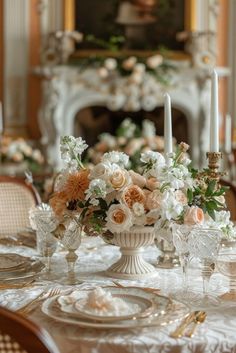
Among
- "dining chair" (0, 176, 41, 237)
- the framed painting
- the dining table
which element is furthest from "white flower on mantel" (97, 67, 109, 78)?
the dining table

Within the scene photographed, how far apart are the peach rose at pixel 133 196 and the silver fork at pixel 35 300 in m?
0.30

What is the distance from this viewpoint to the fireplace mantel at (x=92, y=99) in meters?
6.41

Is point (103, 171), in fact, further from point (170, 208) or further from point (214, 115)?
point (214, 115)

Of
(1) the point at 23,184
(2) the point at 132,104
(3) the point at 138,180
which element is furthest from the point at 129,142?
(3) the point at 138,180

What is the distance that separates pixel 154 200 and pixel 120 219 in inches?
4.1

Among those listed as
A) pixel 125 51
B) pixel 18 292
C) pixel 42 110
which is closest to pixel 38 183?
pixel 42 110

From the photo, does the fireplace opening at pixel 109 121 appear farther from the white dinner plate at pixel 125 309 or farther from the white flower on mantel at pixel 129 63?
the white dinner plate at pixel 125 309

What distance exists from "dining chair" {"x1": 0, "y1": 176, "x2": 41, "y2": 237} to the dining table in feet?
2.74

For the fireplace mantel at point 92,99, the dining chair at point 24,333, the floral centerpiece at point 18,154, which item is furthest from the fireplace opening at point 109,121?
the dining chair at point 24,333

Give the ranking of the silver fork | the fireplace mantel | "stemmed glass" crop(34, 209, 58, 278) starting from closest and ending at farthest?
the silver fork → "stemmed glass" crop(34, 209, 58, 278) → the fireplace mantel

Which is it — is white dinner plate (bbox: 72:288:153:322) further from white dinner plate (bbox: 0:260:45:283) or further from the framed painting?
the framed painting

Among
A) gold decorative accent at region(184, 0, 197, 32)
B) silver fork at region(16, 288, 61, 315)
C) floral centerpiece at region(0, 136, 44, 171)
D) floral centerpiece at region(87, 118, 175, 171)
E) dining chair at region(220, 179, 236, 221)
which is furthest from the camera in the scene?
gold decorative accent at region(184, 0, 197, 32)

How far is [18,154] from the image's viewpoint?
5.82m

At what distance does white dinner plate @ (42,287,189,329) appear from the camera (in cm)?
154
